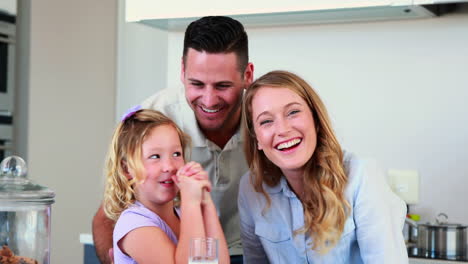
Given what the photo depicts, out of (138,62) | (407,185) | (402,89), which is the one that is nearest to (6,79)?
(138,62)

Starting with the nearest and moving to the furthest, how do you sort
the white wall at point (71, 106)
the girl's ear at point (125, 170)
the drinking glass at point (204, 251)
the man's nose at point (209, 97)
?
1. the drinking glass at point (204, 251)
2. the girl's ear at point (125, 170)
3. the man's nose at point (209, 97)
4. the white wall at point (71, 106)

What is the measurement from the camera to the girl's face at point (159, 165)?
2078 millimetres

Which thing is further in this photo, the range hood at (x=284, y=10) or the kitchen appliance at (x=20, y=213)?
the range hood at (x=284, y=10)

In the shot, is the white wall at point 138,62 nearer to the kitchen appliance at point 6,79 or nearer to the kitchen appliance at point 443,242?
the kitchen appliance at point 6,79

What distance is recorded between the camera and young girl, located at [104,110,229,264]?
6.32 feet

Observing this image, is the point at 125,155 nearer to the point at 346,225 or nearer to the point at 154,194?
the point at 154,194

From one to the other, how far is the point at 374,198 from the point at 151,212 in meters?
0.60

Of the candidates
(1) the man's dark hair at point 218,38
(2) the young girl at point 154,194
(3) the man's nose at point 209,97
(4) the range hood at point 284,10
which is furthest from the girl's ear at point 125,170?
(4) the range hood at point 284,10

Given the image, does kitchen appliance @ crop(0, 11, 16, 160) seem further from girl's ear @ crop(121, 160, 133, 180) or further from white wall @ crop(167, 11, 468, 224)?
girl's ear @ crop(121, 160, 133, 180)

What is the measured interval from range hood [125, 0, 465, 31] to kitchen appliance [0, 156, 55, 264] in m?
1.93

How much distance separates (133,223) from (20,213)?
0.41 m

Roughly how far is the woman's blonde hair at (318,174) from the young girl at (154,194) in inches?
8.4

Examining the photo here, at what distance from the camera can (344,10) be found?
3428 millimetres

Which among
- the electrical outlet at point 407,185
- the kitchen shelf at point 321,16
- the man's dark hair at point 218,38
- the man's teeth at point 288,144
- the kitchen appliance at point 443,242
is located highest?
the kitchen shelf at point 321,16
